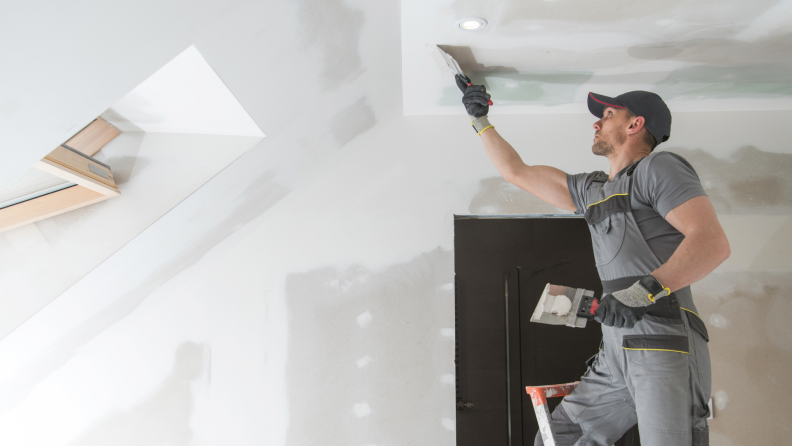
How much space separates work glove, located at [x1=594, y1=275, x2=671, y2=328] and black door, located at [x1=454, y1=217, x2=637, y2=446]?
162 cm

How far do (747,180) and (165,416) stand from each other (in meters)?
3.68

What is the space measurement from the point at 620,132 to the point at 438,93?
1.13 metres

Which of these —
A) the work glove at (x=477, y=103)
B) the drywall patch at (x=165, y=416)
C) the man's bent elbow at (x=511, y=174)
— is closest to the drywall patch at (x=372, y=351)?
the drywall patch at (x=165, y=416)

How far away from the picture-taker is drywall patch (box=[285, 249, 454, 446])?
2703 mm

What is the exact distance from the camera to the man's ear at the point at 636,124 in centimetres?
159

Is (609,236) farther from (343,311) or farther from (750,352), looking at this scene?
(750,352)

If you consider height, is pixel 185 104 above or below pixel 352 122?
below

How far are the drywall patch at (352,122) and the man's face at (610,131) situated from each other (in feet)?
3.89

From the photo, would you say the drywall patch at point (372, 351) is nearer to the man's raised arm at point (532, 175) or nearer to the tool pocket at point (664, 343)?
the man's raised arm at point (532, 175)

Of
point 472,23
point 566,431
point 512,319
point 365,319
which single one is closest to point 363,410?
point 365,319

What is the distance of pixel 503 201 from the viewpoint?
110 inches

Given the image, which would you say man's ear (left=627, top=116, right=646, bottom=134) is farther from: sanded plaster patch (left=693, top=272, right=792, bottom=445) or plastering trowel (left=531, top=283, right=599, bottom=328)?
sanded plaster patch (left=693, top=272, right=792, bottom=445)

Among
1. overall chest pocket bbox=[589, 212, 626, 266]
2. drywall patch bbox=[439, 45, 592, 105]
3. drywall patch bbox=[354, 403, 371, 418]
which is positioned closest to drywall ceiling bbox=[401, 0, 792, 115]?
drywall patch bbox=[439, 45, 592, 105]

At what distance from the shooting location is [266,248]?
9.36 ft
